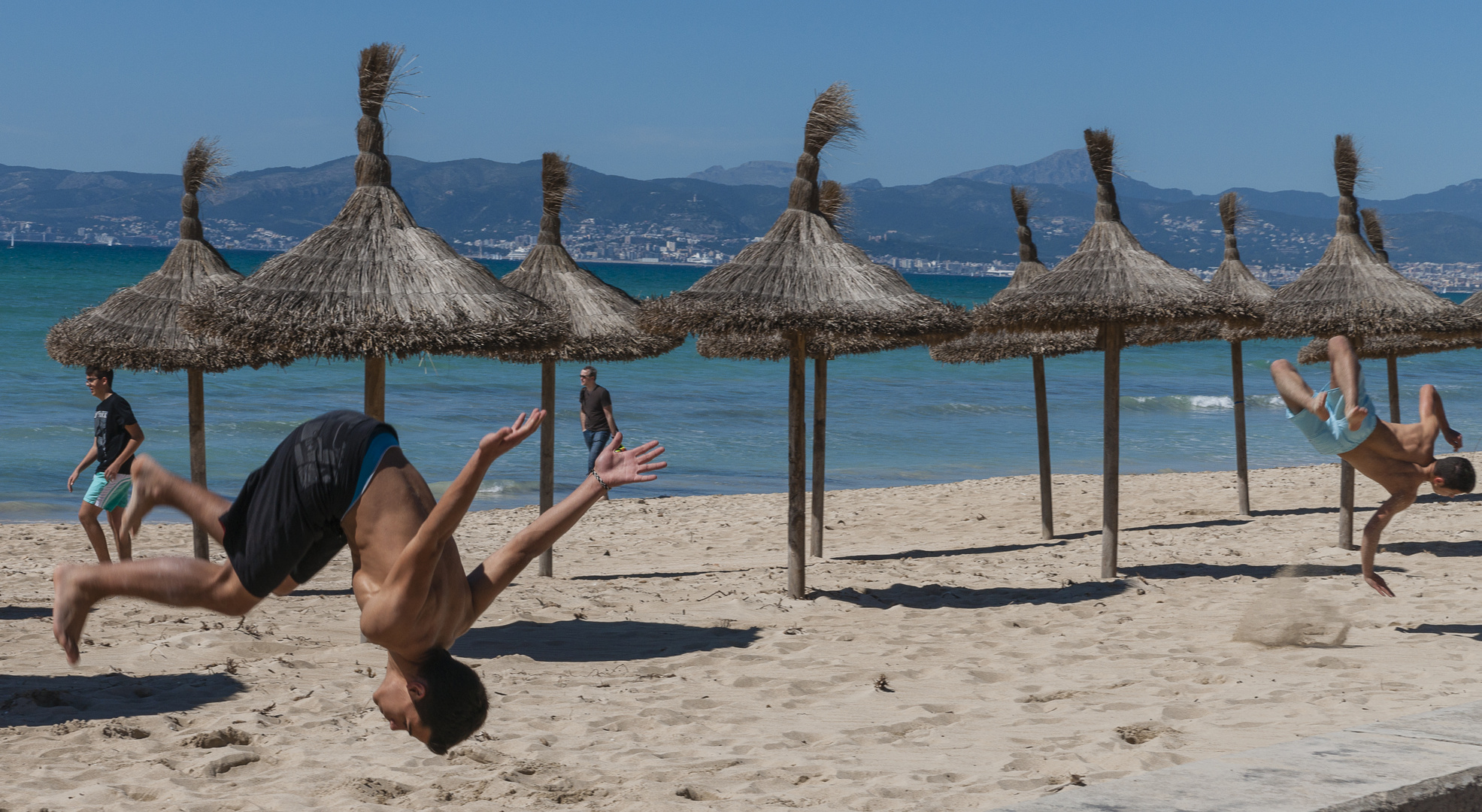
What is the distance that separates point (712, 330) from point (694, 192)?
190354mm

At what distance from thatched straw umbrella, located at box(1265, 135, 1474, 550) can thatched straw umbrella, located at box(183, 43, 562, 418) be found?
246 inches

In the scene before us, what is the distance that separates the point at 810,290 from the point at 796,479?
4.34ft

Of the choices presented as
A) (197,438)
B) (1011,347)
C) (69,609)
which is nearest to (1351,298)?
(1011,347)

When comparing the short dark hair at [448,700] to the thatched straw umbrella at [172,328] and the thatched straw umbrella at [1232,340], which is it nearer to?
the thatched straw umbrella at [172,328]

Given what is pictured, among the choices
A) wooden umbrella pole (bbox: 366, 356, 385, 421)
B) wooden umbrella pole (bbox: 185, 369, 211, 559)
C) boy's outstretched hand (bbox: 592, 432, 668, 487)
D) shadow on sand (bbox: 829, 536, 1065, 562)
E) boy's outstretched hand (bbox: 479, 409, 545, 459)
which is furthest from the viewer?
shadow on sand (bbox: 829, 536, 1065, 562)

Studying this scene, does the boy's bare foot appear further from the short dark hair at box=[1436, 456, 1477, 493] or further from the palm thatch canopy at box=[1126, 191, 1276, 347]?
the palm thatch canopy at box=[1126, 191, 1276, 347]

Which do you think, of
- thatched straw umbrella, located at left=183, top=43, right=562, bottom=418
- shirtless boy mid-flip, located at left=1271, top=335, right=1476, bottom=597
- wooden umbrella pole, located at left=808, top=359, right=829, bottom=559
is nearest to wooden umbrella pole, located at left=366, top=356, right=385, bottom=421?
thatched straw umbrella, located at left=183, top=43, right=562, bottom=418

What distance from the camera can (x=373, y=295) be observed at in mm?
6875

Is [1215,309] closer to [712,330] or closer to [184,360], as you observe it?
[712,330]

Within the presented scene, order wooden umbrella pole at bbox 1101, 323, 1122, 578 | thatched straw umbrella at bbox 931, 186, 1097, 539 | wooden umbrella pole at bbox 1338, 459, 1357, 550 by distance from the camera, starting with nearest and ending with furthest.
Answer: wooden umbrella pole at bbox 1101, 323, 1122, 578 → wooden umbrella pole at bbox 1338, 459, 1357, 550 → thatched straw umbrella at bbox 931, 186, 1097, 539

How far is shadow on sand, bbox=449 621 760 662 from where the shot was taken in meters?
6.88

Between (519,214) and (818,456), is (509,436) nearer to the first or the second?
(818,456)

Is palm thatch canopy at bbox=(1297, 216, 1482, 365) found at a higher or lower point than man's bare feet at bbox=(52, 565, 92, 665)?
higher

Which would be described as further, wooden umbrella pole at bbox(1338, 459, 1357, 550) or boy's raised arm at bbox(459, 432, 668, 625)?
wooden umbrella pole at bbox(1338, 459, 1357, 550)
